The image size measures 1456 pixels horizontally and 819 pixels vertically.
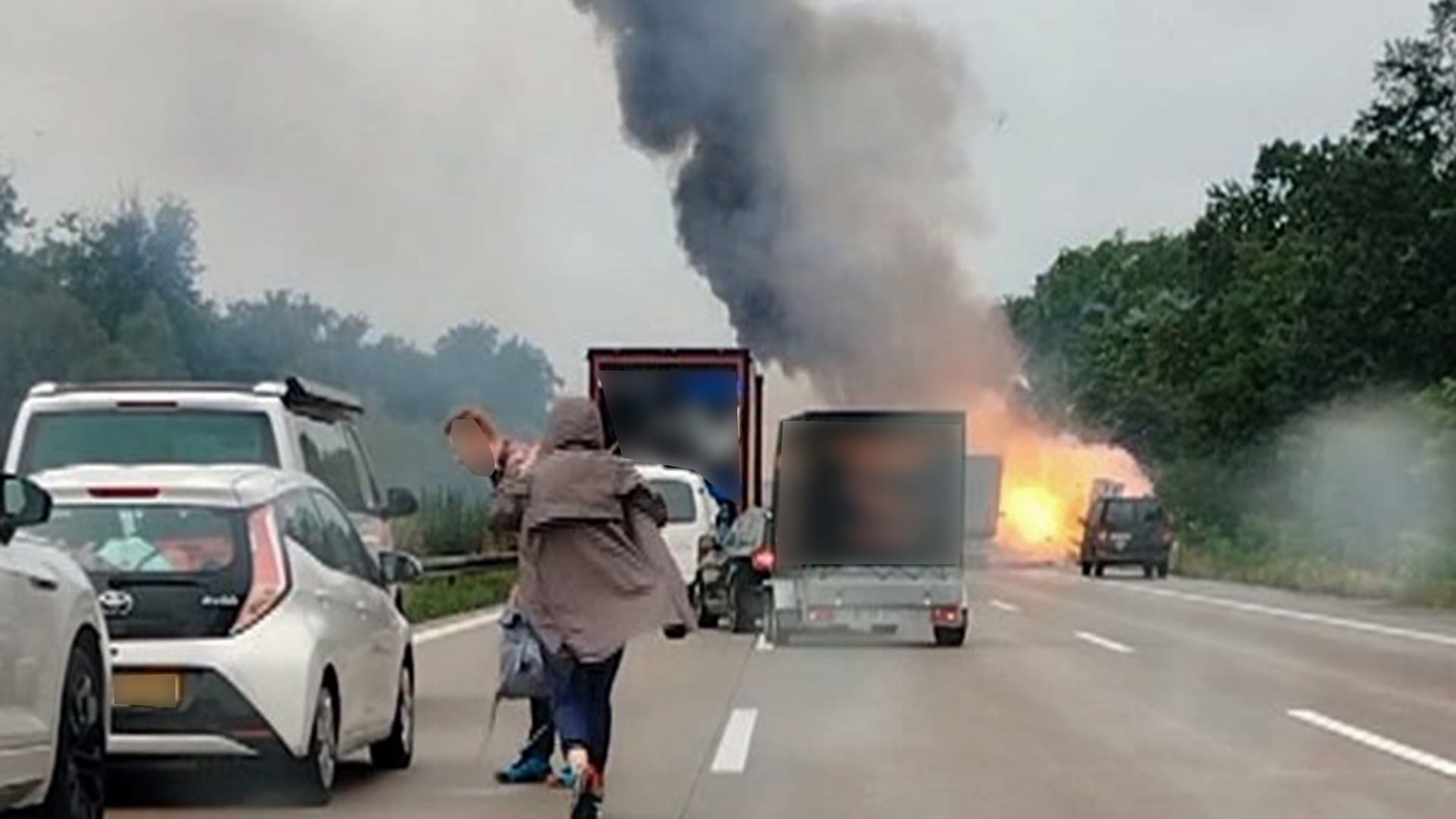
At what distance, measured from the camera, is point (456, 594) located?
37094 millimetres

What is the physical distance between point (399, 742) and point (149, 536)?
253 cm

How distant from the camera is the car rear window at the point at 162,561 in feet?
41.3

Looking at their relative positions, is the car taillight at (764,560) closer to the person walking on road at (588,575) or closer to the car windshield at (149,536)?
the car windshield at (149,536)

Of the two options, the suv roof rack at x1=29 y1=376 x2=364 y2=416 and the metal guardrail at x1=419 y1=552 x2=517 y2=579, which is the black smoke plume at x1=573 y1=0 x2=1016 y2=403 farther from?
the suv roof rack at x1=29 y1=376 x2=364 y2=416

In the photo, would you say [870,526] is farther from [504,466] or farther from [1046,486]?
[1046,486]

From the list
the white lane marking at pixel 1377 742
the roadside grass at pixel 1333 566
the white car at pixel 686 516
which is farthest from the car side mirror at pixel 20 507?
the roadside grass at pixel 1333 566

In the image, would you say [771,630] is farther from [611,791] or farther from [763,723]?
[611,791]

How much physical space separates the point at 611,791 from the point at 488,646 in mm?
13517

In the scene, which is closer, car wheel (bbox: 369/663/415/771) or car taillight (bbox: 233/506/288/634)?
car taillight (bbox: 233/506/288/634)

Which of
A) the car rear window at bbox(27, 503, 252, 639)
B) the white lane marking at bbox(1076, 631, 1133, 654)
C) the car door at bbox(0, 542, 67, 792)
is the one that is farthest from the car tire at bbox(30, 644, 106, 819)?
the white lane marking at bbox(1076, 631, 1133, 654)

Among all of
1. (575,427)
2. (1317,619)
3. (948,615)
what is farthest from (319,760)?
(1317,619)

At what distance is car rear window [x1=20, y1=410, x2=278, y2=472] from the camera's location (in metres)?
16.4

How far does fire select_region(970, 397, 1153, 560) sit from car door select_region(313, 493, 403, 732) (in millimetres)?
64595

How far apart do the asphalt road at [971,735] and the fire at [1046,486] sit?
52.3 m
